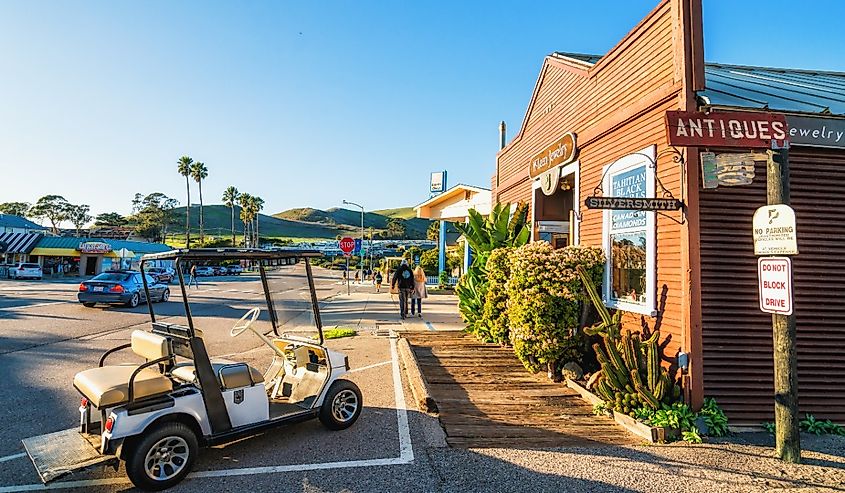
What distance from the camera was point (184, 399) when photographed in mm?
4422

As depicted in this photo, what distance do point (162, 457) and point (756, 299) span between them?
20.2ft

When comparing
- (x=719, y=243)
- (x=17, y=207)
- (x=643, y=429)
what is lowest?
(x=643, y=429)

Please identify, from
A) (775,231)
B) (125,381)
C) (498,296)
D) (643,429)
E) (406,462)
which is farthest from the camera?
(498,296)

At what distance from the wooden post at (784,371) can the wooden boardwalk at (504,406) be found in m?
1.29

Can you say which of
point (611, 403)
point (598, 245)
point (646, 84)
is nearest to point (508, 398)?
point (611, 403)

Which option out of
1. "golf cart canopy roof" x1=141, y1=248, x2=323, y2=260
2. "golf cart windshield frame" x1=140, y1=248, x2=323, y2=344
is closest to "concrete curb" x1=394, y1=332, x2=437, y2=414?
"golf cart windshield frame" x1=140, y1=248, x2=323, y2=344

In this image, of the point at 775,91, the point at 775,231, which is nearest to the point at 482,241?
the point at 775,91

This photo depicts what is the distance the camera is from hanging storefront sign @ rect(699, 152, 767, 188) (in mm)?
5301

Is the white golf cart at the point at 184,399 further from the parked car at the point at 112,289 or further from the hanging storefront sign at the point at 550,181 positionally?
the parked car at the point at 112,289

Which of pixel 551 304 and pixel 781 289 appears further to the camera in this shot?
pixel 551 304

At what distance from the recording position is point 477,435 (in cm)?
541

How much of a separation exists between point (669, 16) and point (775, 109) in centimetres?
161

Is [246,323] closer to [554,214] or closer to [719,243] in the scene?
[719,243]

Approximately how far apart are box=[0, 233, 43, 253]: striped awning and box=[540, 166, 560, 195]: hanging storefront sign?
5578 centimetres
